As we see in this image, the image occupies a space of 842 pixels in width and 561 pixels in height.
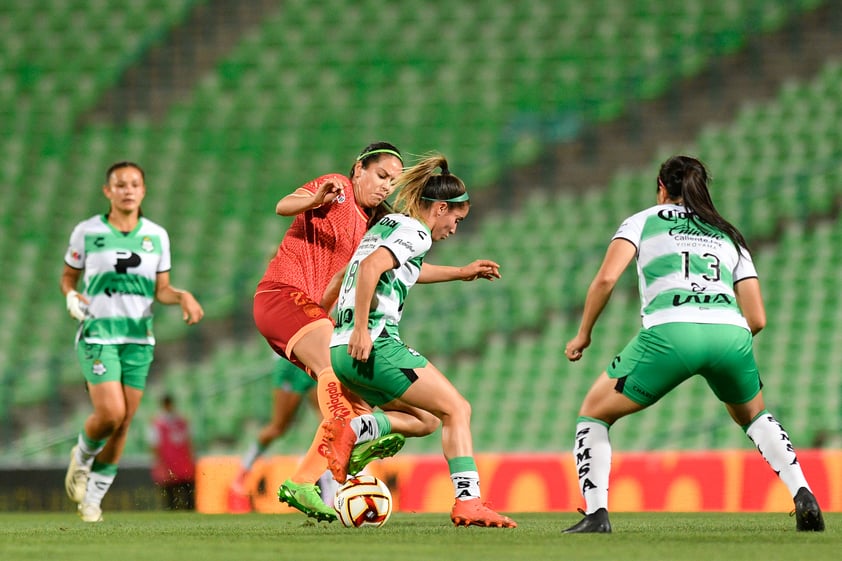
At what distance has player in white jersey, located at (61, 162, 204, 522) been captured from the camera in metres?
8.62

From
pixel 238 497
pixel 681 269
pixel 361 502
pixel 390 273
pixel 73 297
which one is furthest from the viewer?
pixel 238 497

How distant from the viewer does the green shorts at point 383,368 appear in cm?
638

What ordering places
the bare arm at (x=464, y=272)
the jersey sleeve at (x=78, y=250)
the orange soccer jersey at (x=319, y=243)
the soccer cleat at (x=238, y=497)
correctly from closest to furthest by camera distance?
the bare arm at (x=464, y=272) < the orange soccer jersey at (x=319, y=243) < the jersey sleeve at (x=78, y=250) < the soccer cleat at (x=238, y=497)

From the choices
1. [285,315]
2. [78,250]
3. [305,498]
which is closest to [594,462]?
[305,498]

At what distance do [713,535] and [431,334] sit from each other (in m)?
9.14

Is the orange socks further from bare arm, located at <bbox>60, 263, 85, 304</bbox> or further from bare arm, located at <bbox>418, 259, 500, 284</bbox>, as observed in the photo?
bare arm, located at <bbox>60, 263, 85, 304</bbox>

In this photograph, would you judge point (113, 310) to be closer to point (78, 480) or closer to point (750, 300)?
point (78, 480)

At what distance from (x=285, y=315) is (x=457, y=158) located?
10.5 m

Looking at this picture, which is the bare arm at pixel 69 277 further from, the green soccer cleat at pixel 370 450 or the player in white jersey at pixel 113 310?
the green soccer cleat at pixel 370 450

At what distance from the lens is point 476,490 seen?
6457mm

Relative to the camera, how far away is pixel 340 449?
258 inches

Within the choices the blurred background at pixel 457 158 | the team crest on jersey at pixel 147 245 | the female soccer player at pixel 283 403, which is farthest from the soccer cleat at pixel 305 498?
the blurred background at pixel 457 158

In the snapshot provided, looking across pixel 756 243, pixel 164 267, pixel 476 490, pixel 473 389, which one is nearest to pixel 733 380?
pixel 476 490

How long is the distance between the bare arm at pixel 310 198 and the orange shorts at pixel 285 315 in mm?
488
